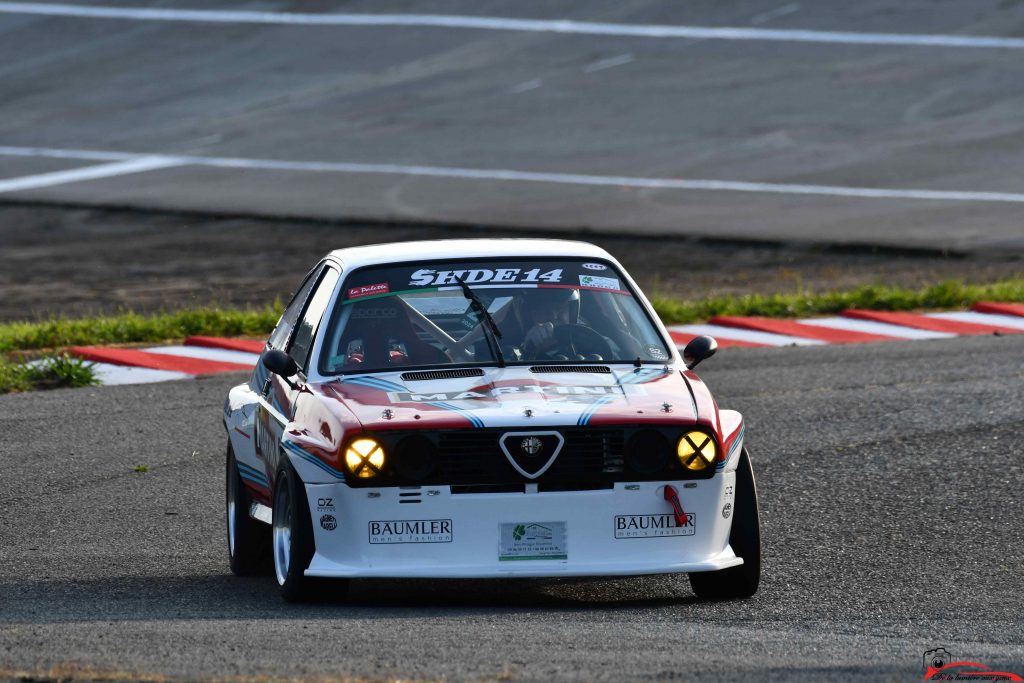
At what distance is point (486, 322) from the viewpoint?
→ 26.2 ft

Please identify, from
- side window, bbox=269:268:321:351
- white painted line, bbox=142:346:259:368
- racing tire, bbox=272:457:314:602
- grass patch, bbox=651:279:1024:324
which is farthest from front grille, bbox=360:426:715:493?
grass patch, bbox=651:279:1024:324

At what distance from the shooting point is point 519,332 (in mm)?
7973

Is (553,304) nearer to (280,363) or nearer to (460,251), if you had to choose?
(460,251)

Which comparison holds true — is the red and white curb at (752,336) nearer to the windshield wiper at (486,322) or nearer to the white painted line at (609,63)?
the windshield wiper at (486,322)

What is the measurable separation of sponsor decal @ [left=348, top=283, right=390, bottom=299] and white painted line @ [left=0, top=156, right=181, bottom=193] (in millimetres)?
21344

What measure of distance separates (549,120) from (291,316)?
24.1m

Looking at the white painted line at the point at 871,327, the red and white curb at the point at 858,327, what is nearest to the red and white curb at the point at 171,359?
the red and white curb at the point at 858,327

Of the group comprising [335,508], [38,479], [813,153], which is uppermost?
[335,508]

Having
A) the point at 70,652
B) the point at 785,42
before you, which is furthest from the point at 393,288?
the point at 785,42

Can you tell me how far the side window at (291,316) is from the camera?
28.5 feet

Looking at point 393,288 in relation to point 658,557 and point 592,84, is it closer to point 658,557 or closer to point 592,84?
point 658,557

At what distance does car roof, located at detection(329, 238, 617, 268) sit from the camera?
27.0 ft

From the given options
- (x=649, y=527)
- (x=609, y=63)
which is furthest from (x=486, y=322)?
(x=609, y=63)

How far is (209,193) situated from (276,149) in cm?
393
